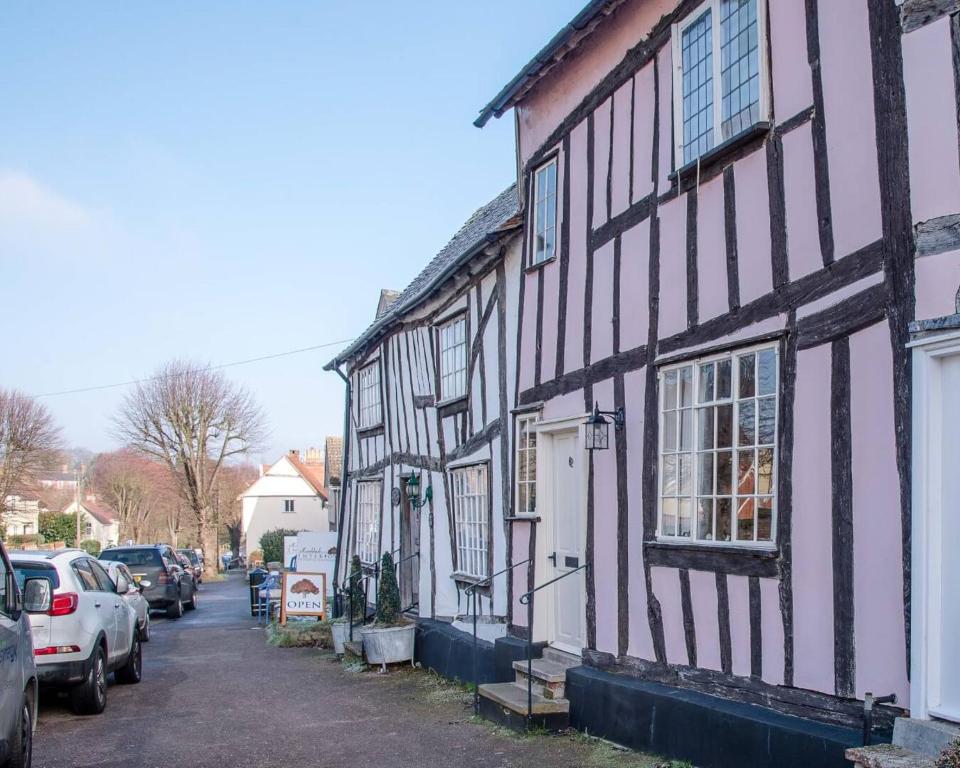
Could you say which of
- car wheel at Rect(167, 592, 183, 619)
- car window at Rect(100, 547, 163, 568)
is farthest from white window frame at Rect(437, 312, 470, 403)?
car wheel at Rect(167, 592, 183, 619)

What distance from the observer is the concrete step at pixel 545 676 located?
31.5ft

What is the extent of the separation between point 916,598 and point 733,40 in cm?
438

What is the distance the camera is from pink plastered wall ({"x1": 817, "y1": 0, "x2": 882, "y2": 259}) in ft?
20.8

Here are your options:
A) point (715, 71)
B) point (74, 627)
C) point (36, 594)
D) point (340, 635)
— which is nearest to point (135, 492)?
point (340, 635)

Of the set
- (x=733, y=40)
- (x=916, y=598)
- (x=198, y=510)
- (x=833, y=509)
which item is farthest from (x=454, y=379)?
(x=198, y=510)

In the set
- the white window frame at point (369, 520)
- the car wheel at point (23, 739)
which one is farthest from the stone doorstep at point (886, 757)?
the white window frame at point (369, 520)

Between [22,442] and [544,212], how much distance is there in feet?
133

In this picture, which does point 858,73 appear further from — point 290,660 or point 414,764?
point 290,660

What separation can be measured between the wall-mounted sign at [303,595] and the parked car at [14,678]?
501 inches

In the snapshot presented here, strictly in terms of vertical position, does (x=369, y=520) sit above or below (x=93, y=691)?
above

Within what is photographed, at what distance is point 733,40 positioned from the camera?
7832mm

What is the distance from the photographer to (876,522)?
6.16 m

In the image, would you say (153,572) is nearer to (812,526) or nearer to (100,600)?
(100,600)

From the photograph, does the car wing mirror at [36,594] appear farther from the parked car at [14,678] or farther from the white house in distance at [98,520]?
the white house in distance at [98,520]
